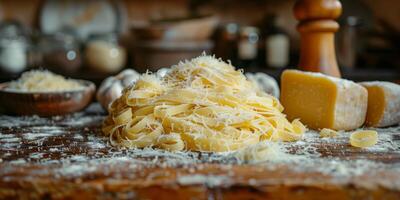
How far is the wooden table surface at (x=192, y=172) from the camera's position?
67 centimetres

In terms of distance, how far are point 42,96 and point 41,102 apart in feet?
0.06

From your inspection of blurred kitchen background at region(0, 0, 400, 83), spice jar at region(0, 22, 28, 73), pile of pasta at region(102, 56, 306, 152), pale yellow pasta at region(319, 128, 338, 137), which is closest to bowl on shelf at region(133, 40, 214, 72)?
blurred kitchen background at region(0, 0, 400, 83)

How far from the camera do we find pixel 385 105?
42.7 inches

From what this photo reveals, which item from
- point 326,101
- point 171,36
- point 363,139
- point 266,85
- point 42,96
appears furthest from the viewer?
point 171,36

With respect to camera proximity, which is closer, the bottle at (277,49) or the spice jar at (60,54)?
the spice jar at (60,54)

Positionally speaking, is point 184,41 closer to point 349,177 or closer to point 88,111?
point 88,111

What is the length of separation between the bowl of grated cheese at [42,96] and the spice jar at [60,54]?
1.16m

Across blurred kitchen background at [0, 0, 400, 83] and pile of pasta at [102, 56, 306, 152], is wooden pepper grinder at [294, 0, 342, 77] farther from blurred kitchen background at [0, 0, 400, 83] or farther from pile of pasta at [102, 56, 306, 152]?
blurred kitchen background at [0, 0, 400, 83]

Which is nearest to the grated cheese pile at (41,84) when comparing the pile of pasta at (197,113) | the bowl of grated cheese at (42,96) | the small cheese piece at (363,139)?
the bowl of grated cheese at (42,96)

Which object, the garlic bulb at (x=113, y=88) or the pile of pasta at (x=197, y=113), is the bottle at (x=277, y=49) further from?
the pile of pasta at (x=197, y=113)

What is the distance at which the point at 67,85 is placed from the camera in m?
1.32

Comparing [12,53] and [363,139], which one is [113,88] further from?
[12,53]

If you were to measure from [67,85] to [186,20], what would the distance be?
48.3 inches

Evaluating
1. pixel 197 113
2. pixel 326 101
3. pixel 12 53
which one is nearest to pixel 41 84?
pixel 197 113
